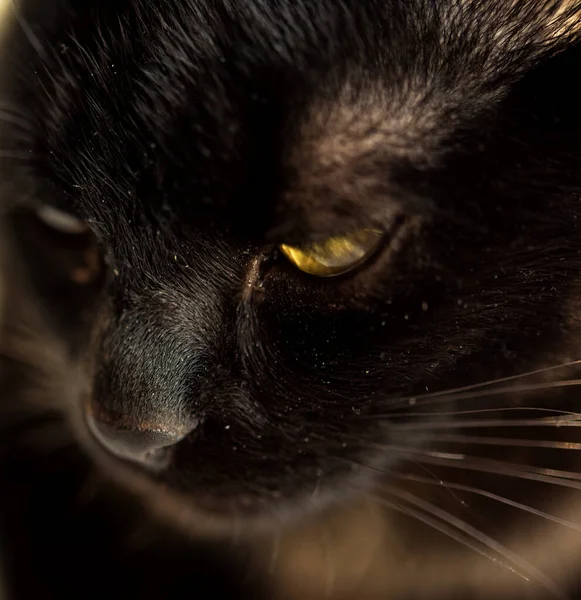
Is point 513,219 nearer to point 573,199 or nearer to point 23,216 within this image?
point 573,199

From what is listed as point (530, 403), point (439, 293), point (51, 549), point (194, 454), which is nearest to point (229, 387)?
point (194, 454)

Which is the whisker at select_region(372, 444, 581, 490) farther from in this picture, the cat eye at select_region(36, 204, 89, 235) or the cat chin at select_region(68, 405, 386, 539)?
the cat eye at select_region(36, 204, 89, 235)

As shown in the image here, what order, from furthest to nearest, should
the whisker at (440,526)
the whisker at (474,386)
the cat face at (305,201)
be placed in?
the whisker at (440,526), the whisker at (474,386), the cat face at (305,201)

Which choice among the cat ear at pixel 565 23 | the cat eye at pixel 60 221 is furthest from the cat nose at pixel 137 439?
the cat ear at pixel 565 23

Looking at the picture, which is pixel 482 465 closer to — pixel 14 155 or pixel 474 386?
pixel 474 386

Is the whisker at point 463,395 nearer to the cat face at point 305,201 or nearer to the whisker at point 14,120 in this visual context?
the cat face at point 305,201

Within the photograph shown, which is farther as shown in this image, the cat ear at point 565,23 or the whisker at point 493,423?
the whisker at point 493,423

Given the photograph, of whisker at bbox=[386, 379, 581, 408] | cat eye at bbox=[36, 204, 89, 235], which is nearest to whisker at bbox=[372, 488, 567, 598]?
whisker at bbox=[386, 379, 581, 408]
